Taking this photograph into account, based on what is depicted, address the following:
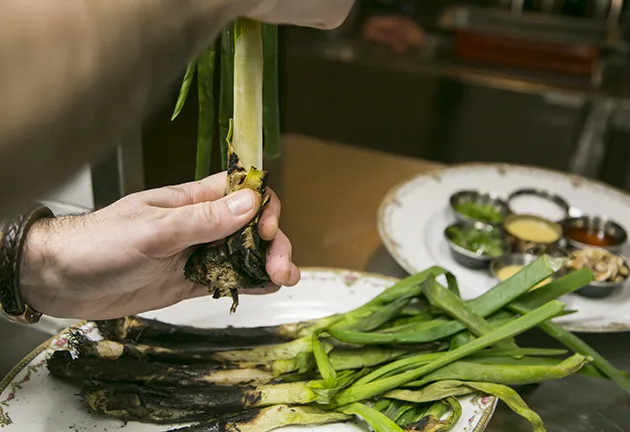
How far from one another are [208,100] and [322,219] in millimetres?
600

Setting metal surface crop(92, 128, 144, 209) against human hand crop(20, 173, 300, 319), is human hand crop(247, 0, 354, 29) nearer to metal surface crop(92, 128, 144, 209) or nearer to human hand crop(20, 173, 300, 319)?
human hand crop(20, 173, 300, 319)

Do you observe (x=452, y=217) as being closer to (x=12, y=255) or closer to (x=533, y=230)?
(x=533, y=230)

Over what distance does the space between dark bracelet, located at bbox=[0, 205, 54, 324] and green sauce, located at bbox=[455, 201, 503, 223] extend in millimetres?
937

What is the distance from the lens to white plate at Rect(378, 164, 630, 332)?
3.92ft

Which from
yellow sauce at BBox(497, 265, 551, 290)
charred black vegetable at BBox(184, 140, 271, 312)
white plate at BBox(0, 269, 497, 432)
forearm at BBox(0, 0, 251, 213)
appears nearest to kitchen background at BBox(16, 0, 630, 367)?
yellow sauce at BBox(497, 265, 551, 290)

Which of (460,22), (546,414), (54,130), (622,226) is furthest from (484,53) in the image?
(54,130)

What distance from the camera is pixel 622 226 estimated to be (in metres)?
1.48

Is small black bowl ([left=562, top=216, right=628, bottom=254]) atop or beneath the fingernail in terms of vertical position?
beneath

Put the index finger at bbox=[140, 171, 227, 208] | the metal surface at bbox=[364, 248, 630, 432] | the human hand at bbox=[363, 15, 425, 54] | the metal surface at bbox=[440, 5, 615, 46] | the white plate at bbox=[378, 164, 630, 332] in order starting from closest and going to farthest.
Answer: the index finger at bbox=[140, 171, 227, 208] → the metal surface at bbox=[364, 248, 630, 432] → the white plate at bbox=[378, 164, 630, 332] → the metal surface at bbox=[440, 5, 615, 46] → the human hand at bbox=[363, 15, 425, 54]

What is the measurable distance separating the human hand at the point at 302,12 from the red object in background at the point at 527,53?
7.23 ft

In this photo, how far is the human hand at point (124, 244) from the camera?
74cm

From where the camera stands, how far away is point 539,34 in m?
2.84

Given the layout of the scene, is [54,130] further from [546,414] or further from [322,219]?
[322,219]

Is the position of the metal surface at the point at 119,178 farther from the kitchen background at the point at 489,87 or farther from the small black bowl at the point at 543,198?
the kitchen background at the point at 489,87
